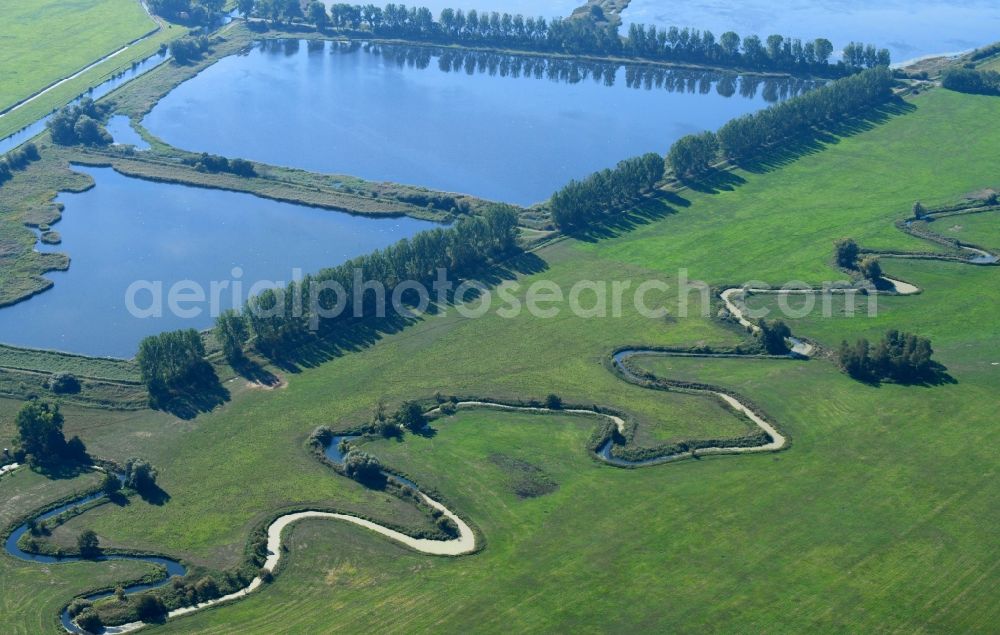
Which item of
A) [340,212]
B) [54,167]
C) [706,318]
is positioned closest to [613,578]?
[706,318]

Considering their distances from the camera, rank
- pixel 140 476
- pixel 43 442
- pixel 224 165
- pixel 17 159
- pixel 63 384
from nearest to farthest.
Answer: pixel 140 476, pixel 43 442, pixel 63 384, pixel 17 159, pixel 224 165

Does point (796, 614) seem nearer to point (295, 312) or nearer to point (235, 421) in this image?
point (235, 421)

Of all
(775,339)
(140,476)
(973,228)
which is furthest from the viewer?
(973,228)

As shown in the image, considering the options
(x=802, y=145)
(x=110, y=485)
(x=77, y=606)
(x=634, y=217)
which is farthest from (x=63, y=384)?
(x=802, y=145)

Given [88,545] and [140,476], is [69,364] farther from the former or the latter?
[88,545]

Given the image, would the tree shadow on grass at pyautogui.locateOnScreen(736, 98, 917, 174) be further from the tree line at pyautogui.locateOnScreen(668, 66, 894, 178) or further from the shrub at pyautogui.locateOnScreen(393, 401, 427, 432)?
the shrub at pyautogui.locateOnScreen(393, 401, 427, 432)

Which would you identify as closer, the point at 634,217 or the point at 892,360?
the point at 892,360
